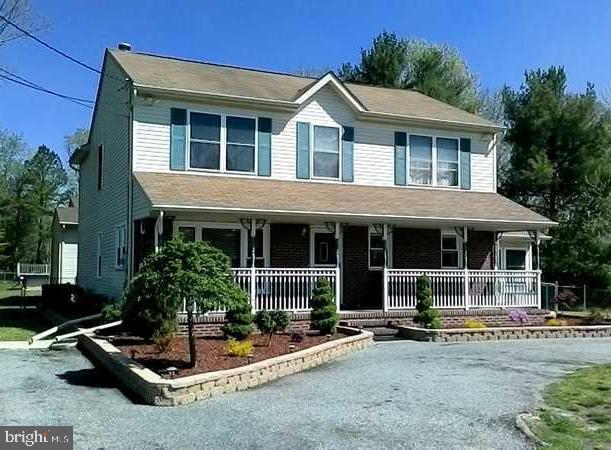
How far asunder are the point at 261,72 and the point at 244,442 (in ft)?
57.3

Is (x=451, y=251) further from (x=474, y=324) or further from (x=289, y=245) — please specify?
(x=289, y=245)

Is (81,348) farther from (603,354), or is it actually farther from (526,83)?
(526,83)

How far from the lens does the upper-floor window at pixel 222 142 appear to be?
1767 centimetres

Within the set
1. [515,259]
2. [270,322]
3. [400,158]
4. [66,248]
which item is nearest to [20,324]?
[270,322]

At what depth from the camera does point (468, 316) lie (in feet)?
60.7

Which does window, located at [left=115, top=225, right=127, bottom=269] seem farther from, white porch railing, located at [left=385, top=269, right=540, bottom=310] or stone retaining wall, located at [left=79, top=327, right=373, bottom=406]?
white porch railing, located at [left=385, top=269, right=540, bottom=310]

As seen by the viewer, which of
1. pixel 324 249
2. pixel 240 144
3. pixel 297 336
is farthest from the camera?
pixel 324 249

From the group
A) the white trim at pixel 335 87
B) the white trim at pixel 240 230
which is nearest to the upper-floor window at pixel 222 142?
the white trim at pixel 240 230

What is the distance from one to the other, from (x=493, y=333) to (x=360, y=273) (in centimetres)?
421

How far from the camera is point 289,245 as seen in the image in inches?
719

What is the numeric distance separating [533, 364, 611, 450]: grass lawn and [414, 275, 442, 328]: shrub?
19.5 ft

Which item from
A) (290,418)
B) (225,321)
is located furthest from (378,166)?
(290,418)

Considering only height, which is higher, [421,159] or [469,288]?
[421,159]

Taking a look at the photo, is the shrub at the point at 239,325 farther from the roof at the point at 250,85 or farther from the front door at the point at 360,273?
the roof at the point at 250,85
